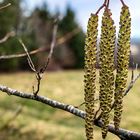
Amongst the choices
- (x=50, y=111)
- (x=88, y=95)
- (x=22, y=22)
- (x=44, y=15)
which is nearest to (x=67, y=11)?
(x=44, y=15)

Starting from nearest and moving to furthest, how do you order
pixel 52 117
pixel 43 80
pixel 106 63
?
pixel 106 63 → pixel 52 117 → pixel 43 80

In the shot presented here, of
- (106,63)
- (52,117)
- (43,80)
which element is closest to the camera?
(106,63)

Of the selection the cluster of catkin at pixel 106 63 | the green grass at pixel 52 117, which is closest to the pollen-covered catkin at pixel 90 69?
the cluster of catkin at pixel 106 63

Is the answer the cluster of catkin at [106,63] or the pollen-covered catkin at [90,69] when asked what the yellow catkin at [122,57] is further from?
the pollen-covered catkin at [90,69]

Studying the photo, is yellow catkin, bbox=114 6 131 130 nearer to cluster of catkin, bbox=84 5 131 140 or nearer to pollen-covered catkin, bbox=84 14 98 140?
cluster of catkin, bbox=84 5 131 140

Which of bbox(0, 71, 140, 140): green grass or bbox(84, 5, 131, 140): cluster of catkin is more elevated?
bbox(84, 5, 131, 140): cluster of catkin

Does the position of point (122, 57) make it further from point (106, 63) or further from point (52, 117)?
point (52, 117)

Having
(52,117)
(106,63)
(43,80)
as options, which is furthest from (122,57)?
(43,80)

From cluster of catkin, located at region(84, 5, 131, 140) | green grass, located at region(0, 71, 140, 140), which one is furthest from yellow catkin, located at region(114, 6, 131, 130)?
green grass, located at region(0, 71, 140, 140)
